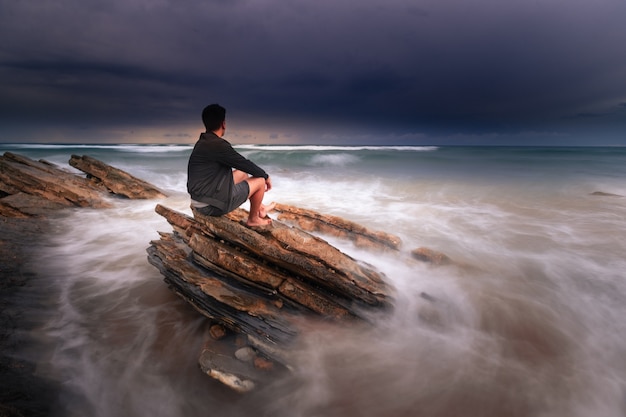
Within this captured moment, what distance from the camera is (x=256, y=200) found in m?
5.12

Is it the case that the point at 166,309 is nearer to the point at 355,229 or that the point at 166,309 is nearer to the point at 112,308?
the point at 112,308

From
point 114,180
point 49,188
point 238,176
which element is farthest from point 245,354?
point 114,180

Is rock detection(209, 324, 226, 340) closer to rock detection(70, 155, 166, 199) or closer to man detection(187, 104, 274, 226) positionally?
man detection(187, 104, 274, 226)

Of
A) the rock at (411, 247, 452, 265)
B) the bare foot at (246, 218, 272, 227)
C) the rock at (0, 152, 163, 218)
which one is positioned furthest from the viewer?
the rock at (0, 152, 163, 218)

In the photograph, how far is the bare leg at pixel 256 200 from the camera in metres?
4.97

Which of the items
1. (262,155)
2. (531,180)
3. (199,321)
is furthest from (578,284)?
(262,155)

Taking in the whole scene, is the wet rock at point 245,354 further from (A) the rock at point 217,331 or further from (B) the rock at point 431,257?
(B) the rock at point 431,257

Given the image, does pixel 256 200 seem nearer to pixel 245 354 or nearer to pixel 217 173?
pixel 217 173

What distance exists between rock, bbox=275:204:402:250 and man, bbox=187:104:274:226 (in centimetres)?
392

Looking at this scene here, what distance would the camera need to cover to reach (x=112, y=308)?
5.40 meters

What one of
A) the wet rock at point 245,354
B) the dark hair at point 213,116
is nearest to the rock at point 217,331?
the wet rock at point 245,354

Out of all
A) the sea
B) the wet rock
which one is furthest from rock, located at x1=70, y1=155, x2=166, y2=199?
the wet rock

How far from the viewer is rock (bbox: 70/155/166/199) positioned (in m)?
13.2

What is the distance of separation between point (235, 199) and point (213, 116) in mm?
1321
